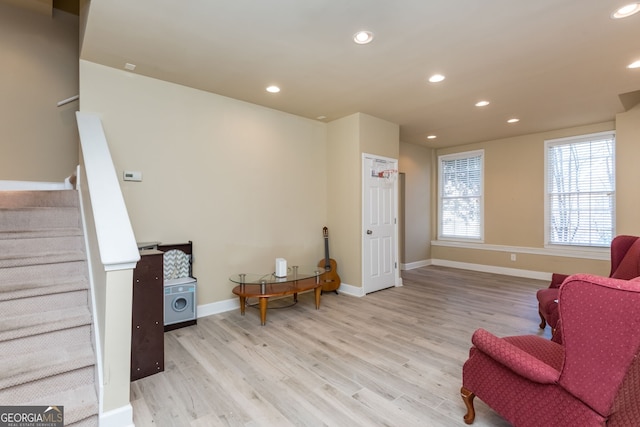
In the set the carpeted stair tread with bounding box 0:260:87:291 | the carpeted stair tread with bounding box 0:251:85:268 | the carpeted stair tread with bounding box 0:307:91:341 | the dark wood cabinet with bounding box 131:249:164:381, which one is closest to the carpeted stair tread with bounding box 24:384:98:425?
the carpeted stair tread with bounding box 0:307:91:341

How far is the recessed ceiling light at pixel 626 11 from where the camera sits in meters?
2.12

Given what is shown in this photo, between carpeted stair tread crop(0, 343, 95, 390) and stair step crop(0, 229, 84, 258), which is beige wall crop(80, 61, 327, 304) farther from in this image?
carpeted stair tread crop(0, 343, 95, 390)

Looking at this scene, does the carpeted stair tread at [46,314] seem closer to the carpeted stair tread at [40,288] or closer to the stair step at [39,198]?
the carpeted stair tread at [40,288]

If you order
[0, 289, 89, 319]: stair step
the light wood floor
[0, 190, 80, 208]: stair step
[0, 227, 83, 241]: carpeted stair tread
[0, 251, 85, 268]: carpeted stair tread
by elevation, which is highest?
[0, 190, 80, 208]: stair step

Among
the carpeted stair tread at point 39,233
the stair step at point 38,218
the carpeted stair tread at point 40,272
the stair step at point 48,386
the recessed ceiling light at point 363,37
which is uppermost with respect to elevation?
the recessed ceiling light at point 363,37

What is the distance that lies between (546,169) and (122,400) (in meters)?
6.72

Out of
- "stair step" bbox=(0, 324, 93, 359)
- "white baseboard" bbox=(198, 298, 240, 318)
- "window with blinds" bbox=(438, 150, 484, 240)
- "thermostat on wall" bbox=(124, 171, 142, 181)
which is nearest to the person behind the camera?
"stair step" bbox=(0, 324, 93, 359)

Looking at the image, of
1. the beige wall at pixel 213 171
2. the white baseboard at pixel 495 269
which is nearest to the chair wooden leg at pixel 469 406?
the beige wall at pixel 213 171

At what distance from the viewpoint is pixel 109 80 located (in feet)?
10.2

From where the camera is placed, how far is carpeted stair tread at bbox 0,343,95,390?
1.61m

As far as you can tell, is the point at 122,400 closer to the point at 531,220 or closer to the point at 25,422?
the point at 25,422

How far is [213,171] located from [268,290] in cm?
161

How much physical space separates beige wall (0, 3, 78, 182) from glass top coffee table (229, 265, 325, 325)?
2625mm

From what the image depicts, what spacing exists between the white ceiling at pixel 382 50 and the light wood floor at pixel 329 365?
2.73 meters
